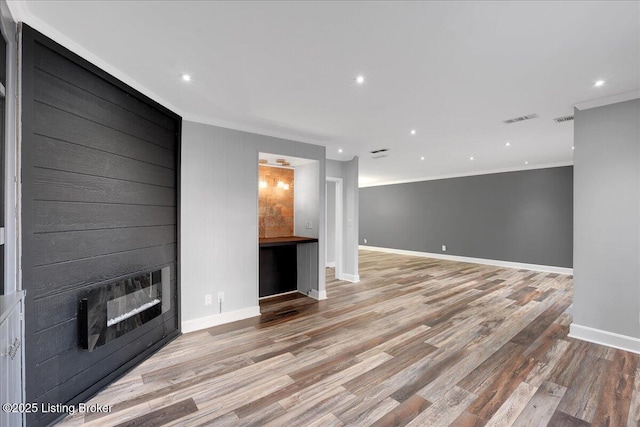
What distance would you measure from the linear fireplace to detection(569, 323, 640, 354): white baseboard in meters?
4.65

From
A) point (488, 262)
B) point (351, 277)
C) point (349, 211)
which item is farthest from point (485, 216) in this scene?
point (351, 277)

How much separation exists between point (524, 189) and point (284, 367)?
759 centimetres

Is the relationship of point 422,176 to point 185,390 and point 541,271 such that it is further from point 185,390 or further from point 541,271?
point 185,390

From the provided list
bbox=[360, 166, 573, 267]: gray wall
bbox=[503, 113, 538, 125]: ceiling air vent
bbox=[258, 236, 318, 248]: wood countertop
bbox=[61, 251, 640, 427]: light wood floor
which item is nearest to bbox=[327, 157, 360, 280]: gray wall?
bbox=[258, 236, 318, 248]: wood countertop

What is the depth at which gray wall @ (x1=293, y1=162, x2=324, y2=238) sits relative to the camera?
4676 millimetres

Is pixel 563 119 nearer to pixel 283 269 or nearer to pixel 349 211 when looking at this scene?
pixel 349 211

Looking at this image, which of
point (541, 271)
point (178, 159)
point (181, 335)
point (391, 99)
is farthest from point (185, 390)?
point (541, 271)

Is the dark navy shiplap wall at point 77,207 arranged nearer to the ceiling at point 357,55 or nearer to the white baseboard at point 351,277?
the ceiling at point 357,55

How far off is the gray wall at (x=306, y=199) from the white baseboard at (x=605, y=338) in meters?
3.51

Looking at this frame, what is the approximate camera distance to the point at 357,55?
2.10 metres

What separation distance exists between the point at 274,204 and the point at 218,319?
210cm

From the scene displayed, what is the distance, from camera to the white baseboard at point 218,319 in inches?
131

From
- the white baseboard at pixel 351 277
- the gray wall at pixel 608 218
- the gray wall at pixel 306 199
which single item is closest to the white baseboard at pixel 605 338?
the gray wall at pixel 608 218

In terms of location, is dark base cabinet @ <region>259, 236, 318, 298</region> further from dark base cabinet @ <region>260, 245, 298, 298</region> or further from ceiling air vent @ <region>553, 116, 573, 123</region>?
ceiling air vent @ <region>553, 116, 573, 123</region>
